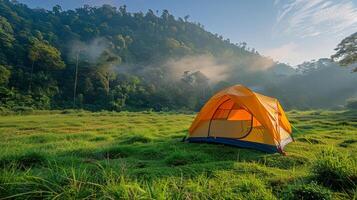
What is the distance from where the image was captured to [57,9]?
98.2 m

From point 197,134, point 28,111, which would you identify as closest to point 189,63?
point 28,111

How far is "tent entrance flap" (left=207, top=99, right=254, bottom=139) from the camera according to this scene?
31.8ft

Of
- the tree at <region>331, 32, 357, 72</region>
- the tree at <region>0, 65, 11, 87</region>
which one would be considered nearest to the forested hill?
the tree at <region>0, 65, 11, 87</region>

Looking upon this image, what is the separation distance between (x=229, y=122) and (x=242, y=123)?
1.53 feet

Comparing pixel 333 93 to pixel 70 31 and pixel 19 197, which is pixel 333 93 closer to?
pixel 70 31

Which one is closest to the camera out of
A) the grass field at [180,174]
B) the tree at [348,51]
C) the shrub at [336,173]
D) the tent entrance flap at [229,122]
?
the grass field at [180,174]

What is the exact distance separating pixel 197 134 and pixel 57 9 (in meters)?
103

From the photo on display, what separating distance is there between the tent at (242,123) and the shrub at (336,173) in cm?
305

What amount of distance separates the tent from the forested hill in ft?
121

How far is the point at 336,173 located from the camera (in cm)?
499

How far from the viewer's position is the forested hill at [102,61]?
5025cm

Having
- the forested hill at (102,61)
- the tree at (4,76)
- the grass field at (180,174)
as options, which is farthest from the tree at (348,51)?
the tree at (4,76)

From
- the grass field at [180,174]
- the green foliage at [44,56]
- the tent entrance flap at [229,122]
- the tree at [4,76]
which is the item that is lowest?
the grass field at [180,174]

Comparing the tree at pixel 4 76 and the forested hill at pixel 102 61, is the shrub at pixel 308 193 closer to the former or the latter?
the forested hill at pixel 102 61
